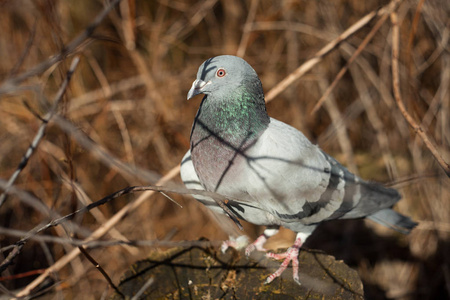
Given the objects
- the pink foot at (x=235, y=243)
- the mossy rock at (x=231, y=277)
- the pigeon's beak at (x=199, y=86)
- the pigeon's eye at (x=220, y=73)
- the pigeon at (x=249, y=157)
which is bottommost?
the mossy rock at (x=231, y=277)

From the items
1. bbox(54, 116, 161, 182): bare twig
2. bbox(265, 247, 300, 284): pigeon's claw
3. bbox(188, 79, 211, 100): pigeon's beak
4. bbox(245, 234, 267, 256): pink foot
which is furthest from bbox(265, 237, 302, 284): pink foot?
bbox(188, 79, 211, 100): pigeon's beak

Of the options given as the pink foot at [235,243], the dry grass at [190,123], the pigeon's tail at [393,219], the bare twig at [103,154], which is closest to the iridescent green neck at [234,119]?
the bare twig at [103,154]

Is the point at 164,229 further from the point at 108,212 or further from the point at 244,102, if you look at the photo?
the point at 244,102

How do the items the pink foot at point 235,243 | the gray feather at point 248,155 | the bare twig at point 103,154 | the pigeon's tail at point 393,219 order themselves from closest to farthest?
1. the bare twig at point 103,154
2. the gray feather at point 248,155
3. the pink foot at point 235,243
4. the pigeon's tail at point 393,219

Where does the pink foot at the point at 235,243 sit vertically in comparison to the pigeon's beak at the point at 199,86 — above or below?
below

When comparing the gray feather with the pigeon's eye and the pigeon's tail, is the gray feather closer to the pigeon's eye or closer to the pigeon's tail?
the pigeon's eye

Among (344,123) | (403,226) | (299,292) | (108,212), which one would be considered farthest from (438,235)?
(108,212)

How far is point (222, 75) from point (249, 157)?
500mm

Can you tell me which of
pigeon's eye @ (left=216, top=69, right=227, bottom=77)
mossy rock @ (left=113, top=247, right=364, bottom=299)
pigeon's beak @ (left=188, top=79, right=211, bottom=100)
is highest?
pigeon's eye @ (left=216, top=69, right=227, bottom=77)

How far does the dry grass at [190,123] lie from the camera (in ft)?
12.6

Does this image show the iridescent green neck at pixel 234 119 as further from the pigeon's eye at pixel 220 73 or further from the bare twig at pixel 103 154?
the bare twig at pixel 103 154

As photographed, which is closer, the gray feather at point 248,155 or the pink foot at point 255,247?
the gray feather at point 248,155

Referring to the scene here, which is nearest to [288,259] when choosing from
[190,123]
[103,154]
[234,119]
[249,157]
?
[249,157]

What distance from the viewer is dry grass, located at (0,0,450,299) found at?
12.6ft
